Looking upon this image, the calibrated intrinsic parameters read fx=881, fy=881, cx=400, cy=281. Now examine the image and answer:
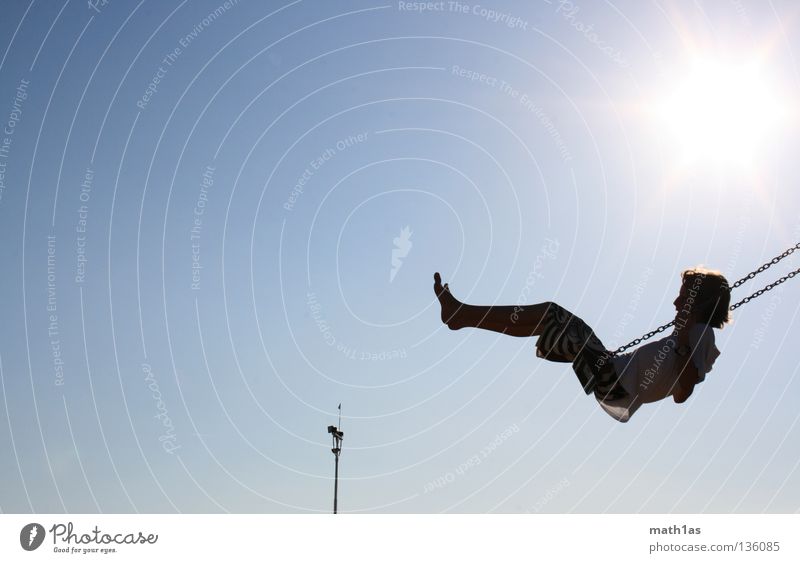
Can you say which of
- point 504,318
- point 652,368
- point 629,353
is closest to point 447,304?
point 504,318

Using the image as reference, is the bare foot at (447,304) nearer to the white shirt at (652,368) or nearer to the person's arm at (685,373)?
the white shirt at (652,368)

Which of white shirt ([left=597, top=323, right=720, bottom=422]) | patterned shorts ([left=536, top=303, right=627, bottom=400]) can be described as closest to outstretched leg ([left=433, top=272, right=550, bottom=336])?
patterned shorts ([left=536, top=303, right=627, bottom=400])

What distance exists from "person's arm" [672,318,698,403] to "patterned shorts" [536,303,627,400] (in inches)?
27.6

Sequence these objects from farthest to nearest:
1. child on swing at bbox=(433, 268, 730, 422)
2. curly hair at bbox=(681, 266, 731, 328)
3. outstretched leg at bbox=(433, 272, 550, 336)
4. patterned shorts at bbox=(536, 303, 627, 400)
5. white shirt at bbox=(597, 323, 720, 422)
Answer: curly hair at bbox=(681, 266, 731, 328) < white shirt at bbox=(597, 323, 720, 422) < patterned shorts at bbox=(536, 303, 627, 400) < child on swing at bbox=(433, 268, 730, 422) < outstretched leg at bbox=(433, 272, 550, 336)

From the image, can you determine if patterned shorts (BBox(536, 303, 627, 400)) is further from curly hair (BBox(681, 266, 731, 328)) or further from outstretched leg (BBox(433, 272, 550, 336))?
curly hair (BBox(681, 266, 731, 328))

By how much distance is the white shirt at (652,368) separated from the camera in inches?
453

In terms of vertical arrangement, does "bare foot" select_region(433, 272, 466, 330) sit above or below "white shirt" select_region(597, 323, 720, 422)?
above

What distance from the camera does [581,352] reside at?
11.6 m

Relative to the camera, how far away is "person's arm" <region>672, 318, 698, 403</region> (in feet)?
37.2

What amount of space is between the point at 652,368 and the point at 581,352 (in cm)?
99

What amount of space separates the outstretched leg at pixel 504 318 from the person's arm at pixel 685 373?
1.92 meters
